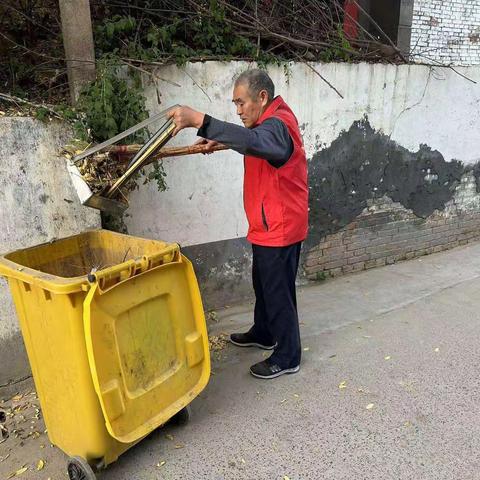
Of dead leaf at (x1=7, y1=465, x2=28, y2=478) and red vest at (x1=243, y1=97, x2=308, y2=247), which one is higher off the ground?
red vest at (x1=243, y1=97, x2=308, y2=247)

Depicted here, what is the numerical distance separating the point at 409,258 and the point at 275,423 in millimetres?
3454

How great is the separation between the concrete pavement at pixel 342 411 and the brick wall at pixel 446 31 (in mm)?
2935

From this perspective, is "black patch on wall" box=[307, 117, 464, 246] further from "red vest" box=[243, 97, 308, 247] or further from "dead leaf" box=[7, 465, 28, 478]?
"dead leaf" box=[7, 465, 28, 478]

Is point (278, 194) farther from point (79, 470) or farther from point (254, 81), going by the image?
point (79, 470)

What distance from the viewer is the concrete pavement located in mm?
2484

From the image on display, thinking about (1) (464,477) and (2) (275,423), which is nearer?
(1) (464,477)

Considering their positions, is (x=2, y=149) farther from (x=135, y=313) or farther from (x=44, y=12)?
(x=44, y=12)

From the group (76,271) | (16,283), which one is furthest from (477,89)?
(16,283)

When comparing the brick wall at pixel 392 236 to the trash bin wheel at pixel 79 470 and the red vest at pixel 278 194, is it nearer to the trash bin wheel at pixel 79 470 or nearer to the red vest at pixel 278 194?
the red vest at pixel 278 194

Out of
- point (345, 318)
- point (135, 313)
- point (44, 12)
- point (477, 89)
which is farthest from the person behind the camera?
point (477, 89)

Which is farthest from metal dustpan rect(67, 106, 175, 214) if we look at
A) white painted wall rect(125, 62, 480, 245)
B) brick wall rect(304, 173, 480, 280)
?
brick wall rect(304, 173, 480, 280)

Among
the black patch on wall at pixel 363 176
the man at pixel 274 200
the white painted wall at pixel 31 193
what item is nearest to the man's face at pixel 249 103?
the man at pixel 274 200

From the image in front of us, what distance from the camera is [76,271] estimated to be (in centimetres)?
271

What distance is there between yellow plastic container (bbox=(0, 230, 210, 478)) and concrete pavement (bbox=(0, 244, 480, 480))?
0.93 feet
